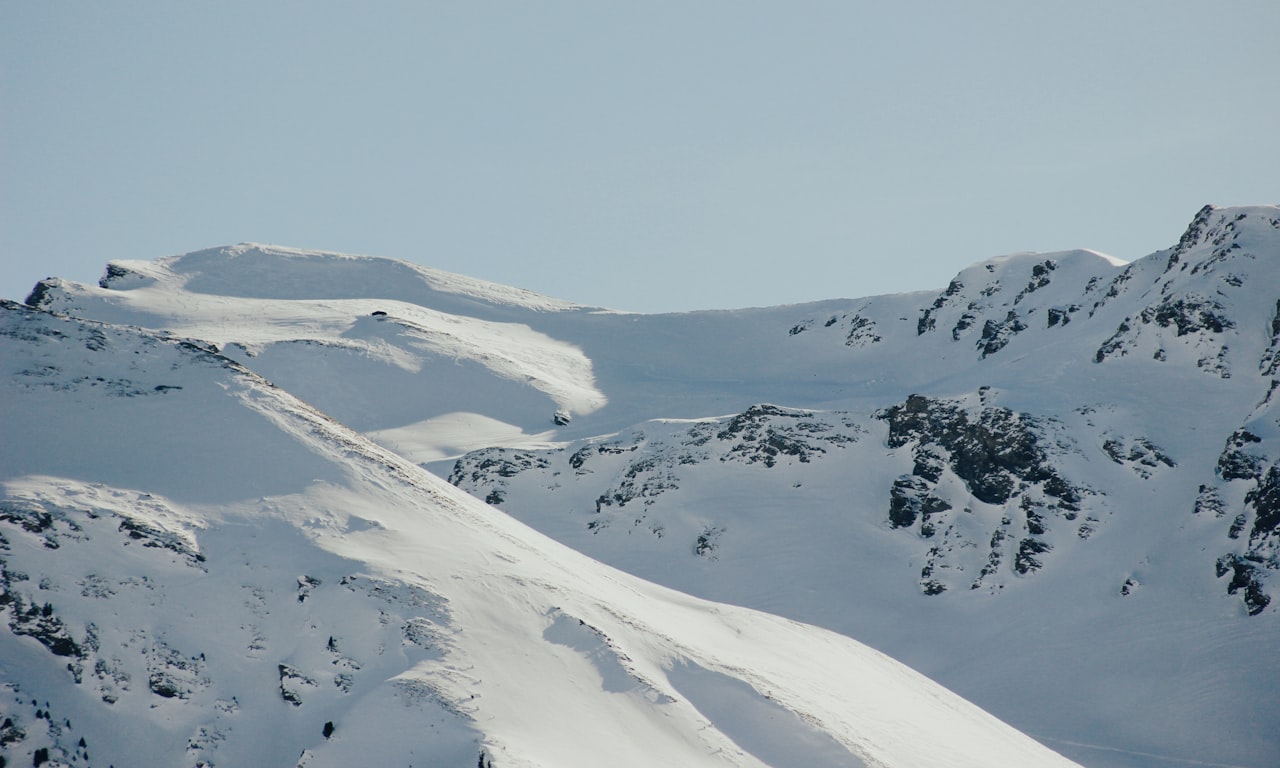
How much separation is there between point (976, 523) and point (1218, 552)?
10384mm

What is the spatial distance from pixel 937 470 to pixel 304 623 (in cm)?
Result: 3790

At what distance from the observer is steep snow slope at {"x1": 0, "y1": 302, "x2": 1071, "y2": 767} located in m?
21.3

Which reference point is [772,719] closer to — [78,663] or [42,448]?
[78,663]

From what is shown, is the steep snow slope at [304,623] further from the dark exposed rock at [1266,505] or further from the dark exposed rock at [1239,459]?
the dark exposed rock at [1239,459]

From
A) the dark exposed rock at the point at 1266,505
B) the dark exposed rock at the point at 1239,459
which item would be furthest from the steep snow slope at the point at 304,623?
the dark exposed rock at the point at 1239,459

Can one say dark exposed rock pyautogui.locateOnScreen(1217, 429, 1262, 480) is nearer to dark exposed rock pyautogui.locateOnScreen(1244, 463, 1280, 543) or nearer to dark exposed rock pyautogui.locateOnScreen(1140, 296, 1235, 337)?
dark exposed rock pyautogui.locateOnScreen(1244, 463, 1280, 543)

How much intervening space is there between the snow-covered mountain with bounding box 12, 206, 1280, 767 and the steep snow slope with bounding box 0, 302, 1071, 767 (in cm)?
30

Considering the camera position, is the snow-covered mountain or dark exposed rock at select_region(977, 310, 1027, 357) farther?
dark exposed rock at select_region(977, 310, 1027, 357)

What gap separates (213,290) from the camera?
100375 mm

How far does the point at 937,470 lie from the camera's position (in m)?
55.1

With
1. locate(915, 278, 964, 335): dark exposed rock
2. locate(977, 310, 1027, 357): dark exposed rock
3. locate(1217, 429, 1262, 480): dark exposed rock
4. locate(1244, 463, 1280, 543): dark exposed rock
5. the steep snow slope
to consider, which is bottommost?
the steep snow slope

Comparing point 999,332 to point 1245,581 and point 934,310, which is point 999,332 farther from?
point 1245,581

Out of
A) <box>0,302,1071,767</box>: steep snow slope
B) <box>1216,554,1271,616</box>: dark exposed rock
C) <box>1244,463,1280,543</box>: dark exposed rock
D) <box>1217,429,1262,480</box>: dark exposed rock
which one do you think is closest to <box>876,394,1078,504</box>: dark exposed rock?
<box>1217,429,1262,480</box>: dark exposed rock

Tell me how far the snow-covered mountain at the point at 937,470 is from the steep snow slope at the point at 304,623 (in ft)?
0.97
